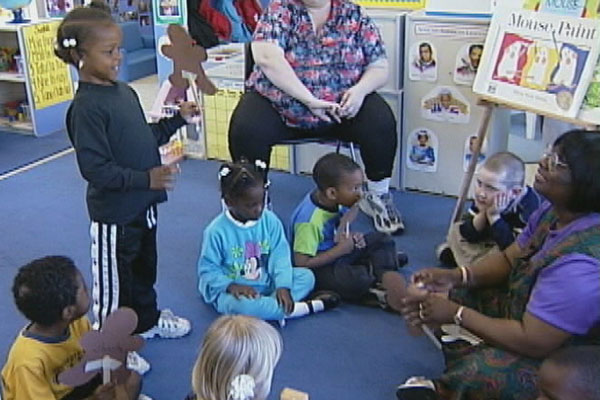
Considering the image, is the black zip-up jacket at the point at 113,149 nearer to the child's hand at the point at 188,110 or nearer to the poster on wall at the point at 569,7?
the child's hand at the point at 188,110

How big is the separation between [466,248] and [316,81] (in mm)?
850

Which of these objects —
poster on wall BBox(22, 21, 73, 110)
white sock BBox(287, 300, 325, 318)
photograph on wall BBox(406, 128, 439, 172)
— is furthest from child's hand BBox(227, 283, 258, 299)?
poster on wall BBox(22, 21, 73, 110)

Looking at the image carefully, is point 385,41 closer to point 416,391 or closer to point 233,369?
point 416,391

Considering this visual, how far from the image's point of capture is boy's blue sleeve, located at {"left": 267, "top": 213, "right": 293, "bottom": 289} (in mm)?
2238

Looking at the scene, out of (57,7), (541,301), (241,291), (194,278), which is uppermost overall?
(57,7)

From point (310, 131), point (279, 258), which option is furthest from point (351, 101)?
point (279, 258)

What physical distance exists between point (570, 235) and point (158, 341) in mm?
1249

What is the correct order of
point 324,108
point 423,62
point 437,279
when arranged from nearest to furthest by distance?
point 437,279, point 324,108, point 423,62

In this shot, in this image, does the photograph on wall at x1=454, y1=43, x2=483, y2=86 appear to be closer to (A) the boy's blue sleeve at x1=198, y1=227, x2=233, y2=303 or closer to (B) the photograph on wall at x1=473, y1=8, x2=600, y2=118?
(B) the photograph on wall at x1=473, y1=8, x2=600, y2=118

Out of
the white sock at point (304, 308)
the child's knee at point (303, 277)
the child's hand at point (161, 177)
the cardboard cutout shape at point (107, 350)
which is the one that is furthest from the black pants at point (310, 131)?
the cardboard cutout shape at point (107, 350)

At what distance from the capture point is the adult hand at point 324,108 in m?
2.65

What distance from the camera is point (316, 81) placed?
2723mm

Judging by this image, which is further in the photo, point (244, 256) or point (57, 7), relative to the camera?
point (57, 7)

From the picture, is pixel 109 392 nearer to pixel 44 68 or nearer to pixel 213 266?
pixel 213 266
